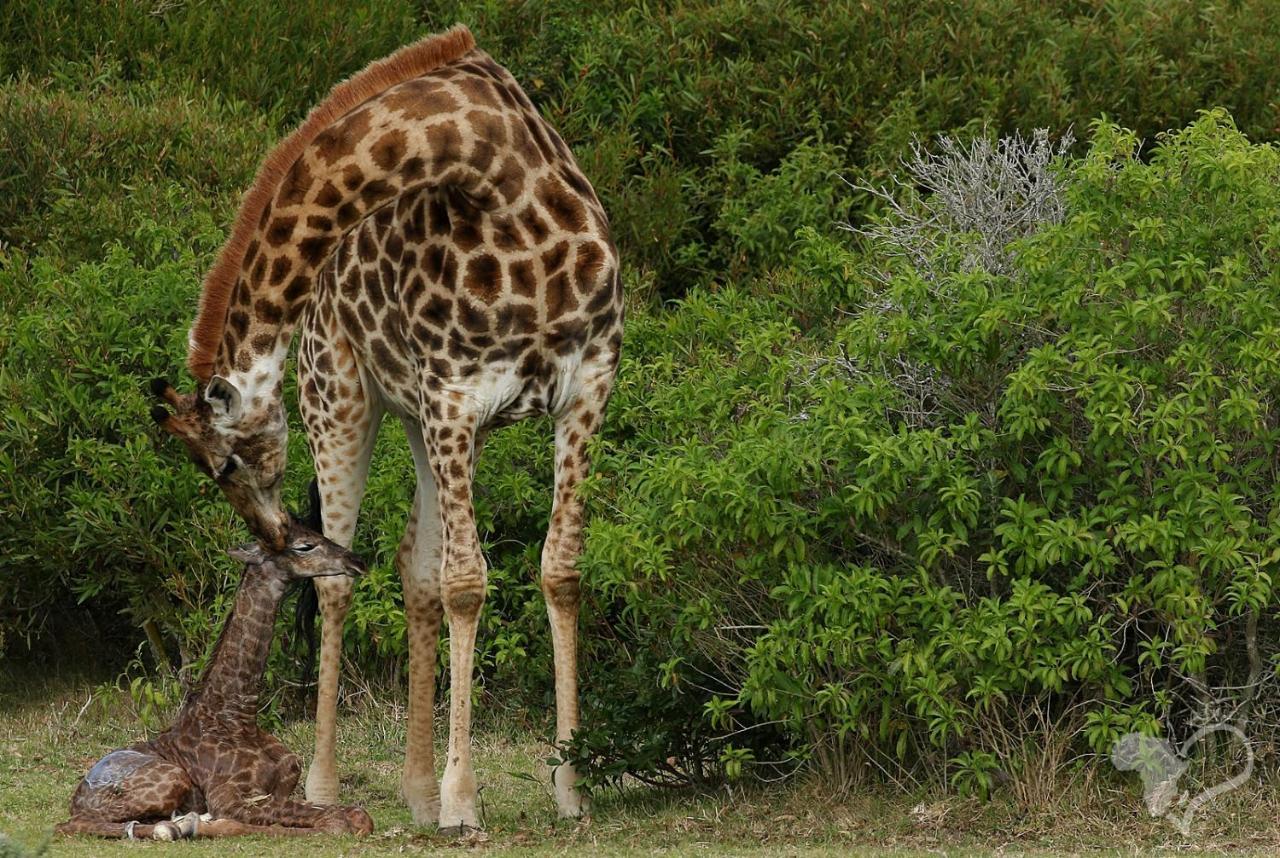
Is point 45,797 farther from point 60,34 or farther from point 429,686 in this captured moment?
point 60,34

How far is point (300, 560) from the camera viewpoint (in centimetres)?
735

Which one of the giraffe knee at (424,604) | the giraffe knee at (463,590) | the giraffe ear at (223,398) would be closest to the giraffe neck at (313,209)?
the giraffe ear at (223,398)

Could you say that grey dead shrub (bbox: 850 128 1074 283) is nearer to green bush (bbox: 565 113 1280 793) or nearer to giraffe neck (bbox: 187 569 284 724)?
green bush (bbox: 565 113 1280 793)

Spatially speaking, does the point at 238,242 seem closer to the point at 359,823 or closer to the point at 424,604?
the point at 424,604

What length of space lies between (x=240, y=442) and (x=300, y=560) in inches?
21.4

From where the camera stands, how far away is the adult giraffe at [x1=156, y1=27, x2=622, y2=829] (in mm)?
7078

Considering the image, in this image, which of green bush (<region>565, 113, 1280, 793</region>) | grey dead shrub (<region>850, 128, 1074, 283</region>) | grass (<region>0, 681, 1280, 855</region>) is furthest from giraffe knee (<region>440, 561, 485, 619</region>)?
grey dead shrub (<region>850, 128, 1074, 283</region>)

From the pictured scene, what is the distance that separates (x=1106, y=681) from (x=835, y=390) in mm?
1433

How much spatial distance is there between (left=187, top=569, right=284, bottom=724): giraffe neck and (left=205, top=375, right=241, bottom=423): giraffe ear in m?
0.66

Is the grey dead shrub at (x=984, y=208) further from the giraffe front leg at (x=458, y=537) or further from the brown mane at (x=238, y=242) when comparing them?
the brown mane at (x=238, y=242)

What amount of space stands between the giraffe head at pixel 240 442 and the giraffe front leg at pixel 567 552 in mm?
1062

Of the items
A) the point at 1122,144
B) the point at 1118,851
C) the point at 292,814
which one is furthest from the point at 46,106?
the point at 1118,851

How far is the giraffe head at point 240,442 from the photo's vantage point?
706 cm

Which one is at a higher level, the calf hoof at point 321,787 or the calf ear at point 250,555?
the calf ear at point 250,555
